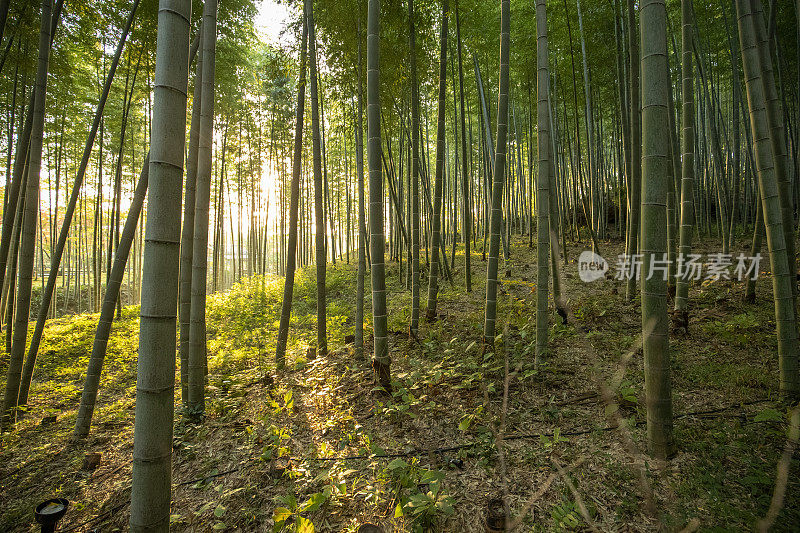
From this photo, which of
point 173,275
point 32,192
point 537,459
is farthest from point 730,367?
point 32,192

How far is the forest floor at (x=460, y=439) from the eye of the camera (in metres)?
1.78

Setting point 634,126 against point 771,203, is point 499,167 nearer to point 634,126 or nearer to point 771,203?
point 771,203

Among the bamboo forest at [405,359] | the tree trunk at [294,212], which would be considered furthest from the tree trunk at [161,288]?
the tree trunk at [294,212]

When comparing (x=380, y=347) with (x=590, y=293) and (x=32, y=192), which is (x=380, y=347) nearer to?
(x=32, y=192)

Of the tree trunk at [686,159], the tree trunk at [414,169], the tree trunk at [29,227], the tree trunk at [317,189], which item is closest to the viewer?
the tree trunk at [29,227]

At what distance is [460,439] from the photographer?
7.89 ft

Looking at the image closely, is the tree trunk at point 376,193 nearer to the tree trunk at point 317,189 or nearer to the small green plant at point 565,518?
the tree trunk at point 317,189

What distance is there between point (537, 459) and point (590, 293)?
4.00m

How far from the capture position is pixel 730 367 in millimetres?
3029

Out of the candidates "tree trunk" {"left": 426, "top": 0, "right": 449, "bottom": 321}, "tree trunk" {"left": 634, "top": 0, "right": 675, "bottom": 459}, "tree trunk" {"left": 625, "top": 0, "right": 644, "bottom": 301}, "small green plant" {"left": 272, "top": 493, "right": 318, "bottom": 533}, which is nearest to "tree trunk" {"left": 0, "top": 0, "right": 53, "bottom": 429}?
"small green plant" {"left": 272, "top": 493, "right": 318, "bottom": 533}

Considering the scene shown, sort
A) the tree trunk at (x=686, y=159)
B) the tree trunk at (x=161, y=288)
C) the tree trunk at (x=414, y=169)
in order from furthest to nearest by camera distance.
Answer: the tree trunk at (x=414, y=169)
the tree trunk at (x=686, y=159)
the tree trunk at (x=161, y=288)

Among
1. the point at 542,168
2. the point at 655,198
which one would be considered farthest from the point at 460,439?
the point at 542,168

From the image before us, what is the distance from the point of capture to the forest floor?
1.78 m

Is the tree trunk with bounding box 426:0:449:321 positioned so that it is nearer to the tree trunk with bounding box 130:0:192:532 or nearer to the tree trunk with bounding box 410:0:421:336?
the tree trunk with bounding box 410:0:421:336
